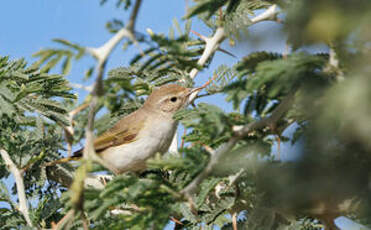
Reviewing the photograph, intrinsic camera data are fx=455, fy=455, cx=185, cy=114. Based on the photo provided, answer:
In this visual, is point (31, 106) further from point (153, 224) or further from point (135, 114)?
point (153, 224)

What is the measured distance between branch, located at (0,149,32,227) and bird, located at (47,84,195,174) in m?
0.99

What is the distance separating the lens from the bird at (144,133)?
183 inches

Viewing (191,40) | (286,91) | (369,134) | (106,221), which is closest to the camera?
(369,134)

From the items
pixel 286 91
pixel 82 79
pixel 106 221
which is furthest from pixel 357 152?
pixel 106 221

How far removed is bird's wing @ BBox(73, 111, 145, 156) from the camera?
16.1 ft

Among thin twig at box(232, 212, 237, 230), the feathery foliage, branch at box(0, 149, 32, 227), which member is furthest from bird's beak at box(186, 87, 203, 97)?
branch at box(0, 149, 32, 227)

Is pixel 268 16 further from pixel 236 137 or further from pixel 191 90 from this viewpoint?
pixel 191 90

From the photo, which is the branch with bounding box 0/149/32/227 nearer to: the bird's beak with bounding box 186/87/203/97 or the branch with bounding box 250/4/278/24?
the bird's beak with bounding box 186/87/203/97

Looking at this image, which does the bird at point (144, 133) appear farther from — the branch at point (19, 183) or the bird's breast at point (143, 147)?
the branch at point (19, 183)

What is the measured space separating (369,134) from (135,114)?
139 inches

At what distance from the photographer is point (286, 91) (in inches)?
78.5

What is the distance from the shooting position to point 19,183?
364 cm

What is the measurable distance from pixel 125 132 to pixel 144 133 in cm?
24

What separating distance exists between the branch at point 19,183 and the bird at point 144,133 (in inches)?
39.1
